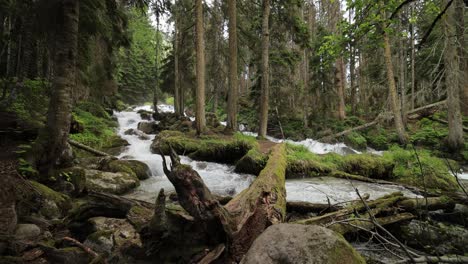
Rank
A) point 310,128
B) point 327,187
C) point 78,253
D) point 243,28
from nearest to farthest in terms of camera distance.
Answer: point 78,253, point 327,187, point 243,28, point 310,128

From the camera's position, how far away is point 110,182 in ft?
21.3

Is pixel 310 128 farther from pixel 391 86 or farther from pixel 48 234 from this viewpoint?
pixel 48 234

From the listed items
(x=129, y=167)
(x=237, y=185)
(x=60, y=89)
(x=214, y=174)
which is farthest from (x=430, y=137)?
(x=60, y=89)

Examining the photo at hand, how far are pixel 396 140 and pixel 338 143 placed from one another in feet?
10.8

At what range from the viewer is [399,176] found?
9539 mm

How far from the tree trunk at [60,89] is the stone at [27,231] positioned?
6.73 feet

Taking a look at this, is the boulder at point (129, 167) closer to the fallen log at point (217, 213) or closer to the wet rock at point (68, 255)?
the wet rock at point (68, 255)

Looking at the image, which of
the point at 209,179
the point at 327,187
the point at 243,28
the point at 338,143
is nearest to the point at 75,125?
the point at 209,179

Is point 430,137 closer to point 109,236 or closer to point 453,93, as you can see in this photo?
point 453,93

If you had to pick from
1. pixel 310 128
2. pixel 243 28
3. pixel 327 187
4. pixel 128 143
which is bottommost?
pixel 327 187

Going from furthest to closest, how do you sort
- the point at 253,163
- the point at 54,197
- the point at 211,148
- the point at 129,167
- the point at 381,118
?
the point at 381,118 → the point at 211,148 → the point at 253,163 → the point at 129,167 → the point at 54,197

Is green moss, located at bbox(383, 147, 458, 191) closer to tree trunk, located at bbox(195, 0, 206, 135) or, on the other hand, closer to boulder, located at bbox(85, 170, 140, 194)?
boulder, located at bbox(85, 170, 140, 194)

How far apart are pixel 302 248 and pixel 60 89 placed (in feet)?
17.1

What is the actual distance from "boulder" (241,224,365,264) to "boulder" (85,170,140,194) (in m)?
5.11
